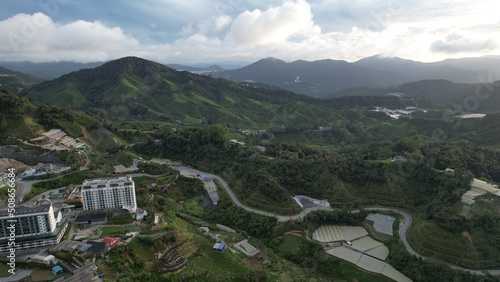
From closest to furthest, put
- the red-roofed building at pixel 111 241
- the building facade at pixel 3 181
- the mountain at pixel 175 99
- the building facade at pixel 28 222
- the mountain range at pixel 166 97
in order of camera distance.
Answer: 1. the red-roofed building at pixel 111 241
2. the building facade at pixel 28 222
3. the building facade at pixel 3 181
4. the mountain at pixel 175 99
5. the mountain range at pixel 166 97

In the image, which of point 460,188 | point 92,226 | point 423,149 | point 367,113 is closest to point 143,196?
point 92,226

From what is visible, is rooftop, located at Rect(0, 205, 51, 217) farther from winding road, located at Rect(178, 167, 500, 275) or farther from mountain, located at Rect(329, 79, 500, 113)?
mountain, located at Rect(329, 79, 500, 113)

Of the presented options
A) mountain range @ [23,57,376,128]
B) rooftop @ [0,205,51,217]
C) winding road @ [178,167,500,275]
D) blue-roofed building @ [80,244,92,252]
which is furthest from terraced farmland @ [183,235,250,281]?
mountain range @ [23,57,376,128]

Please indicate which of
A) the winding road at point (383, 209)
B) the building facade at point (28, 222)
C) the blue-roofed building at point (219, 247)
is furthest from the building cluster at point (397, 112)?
the building facade at point (28, 222)

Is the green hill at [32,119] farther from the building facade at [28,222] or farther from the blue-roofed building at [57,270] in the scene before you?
the blue-roofed building at [57,270]

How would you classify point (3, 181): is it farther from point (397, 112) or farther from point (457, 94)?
point (457, 94)

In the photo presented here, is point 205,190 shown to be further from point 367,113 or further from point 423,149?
point 367,113

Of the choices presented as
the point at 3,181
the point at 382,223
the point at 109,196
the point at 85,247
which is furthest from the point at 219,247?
the point at 3,181
